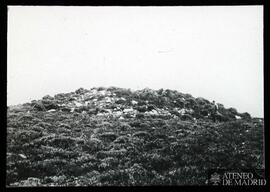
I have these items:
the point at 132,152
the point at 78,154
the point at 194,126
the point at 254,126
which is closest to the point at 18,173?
the point at 78,154

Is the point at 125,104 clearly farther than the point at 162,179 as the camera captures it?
Yes

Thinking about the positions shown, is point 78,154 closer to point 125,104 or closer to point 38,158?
point 38,158

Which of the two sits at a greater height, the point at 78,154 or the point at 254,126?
the point at 254,126

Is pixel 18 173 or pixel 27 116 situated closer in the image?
pixel 18 173

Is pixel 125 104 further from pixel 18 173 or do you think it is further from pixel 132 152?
pixel 18 173
